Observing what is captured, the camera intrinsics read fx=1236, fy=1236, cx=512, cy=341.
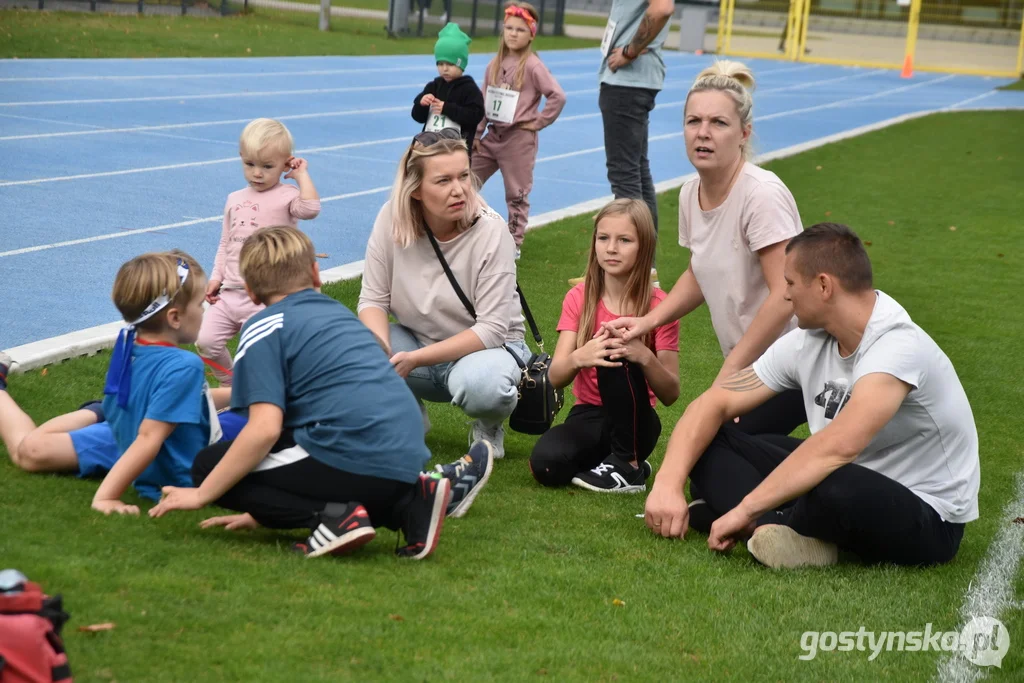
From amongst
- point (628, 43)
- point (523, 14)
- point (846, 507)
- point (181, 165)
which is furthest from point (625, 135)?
point (846, 507)

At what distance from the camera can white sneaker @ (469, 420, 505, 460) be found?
572 cm

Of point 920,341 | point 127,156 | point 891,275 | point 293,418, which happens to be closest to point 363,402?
point 293,418

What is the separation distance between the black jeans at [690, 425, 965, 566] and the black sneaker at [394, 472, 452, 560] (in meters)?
1.12

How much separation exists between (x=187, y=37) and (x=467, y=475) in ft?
71.9

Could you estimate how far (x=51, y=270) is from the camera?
26.9 ft

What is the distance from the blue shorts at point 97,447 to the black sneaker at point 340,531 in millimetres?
884

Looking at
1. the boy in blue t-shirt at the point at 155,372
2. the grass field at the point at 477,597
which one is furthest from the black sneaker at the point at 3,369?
the boy in blue t-shirt at the point at 155,372

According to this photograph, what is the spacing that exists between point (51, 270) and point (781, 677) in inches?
247

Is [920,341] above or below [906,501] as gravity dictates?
above

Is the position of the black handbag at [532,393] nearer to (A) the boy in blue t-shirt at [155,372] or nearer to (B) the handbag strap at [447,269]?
(B) the handbag strap at [447,269]

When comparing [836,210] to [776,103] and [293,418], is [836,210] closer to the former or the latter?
[293,418]

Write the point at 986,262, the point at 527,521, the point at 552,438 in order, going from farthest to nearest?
the point at 986,262 → the point at 552,438 → the point at 527,521

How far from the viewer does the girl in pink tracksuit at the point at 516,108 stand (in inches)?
378

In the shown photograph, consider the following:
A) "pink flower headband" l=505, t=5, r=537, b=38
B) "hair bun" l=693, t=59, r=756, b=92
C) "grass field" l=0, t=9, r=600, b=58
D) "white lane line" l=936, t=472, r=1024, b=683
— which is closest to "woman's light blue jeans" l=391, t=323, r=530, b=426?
"hair bun" l=693, t=59, r=756, b=92
